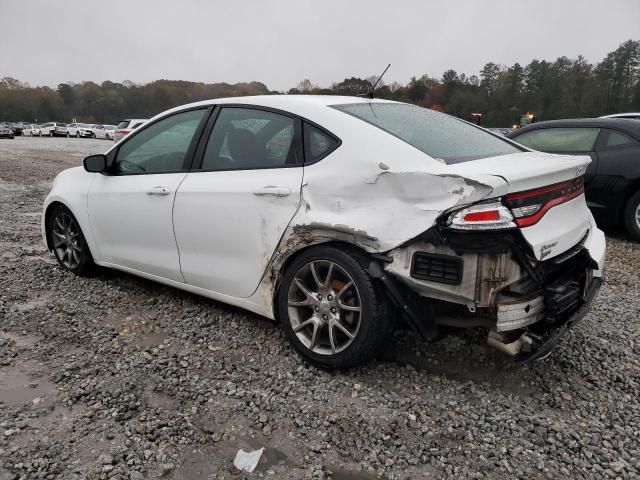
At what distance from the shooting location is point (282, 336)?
3508 millimetres

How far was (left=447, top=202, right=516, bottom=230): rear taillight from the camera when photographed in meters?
2.45

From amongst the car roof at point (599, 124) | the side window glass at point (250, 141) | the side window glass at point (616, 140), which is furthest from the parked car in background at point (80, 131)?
the side window glass at point (250, 141)

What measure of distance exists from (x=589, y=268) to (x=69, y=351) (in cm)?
322

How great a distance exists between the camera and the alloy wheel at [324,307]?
114 inches

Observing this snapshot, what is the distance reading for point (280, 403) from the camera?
275cm

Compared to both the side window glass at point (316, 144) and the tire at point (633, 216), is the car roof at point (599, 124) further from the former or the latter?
the side window glass at point (316, 144)

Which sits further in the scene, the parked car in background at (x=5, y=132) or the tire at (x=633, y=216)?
the parked car in background at (x=5, y=132)

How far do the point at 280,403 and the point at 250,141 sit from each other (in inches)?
65.6

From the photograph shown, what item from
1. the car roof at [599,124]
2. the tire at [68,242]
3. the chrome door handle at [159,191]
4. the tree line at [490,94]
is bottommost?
the tire at [68,242]

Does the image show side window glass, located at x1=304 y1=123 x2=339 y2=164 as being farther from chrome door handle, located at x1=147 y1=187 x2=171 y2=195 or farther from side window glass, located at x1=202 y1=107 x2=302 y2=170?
chrome door handle, located at x1=147 y1=187 x2=171 y2=195

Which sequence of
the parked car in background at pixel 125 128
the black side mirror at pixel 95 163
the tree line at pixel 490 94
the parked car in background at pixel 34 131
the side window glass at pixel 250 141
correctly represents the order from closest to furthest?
the side window glass at pixel 250 141 → the black side mirror at pixel 95 163 → the parked car in background at pixel 125 128 → the parked car in background at pixel 34 131 → the tree line at pixel 490 94

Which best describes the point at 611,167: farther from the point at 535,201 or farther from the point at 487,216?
the point at 487,216

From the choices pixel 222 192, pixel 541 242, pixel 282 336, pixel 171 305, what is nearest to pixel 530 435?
pixel 541 242

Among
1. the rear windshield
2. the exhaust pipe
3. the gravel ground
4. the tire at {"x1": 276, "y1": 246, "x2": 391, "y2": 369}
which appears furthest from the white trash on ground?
the rear windshield
